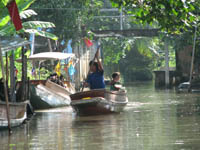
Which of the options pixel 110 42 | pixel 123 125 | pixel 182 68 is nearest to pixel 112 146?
pixel 123 125

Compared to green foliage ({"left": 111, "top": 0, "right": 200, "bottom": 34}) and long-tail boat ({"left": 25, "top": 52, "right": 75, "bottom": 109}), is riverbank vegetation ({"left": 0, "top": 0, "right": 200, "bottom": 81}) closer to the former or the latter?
green foliage ({"left": 111, "top": 0, "right": 200, "bottom": 34})

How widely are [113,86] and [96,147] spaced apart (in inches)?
365

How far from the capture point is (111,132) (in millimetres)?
14828

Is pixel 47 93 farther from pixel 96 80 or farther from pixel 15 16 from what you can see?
pixel 15 16

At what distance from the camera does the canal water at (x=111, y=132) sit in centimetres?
1248

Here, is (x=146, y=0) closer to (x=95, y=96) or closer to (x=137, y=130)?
(x=137, y=130)

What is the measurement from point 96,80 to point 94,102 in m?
0.81

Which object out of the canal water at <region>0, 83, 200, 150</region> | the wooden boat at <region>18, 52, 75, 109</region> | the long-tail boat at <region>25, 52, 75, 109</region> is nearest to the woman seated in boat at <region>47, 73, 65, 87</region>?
the long-tail boat at <region>25, 52, 75, 109</region>

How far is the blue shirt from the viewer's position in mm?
19828

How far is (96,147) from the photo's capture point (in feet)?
40.0

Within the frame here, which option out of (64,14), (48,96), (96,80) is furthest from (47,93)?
(64,14)

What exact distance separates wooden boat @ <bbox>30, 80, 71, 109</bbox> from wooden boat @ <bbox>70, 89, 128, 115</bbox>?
3.81 meters

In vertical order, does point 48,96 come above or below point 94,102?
below

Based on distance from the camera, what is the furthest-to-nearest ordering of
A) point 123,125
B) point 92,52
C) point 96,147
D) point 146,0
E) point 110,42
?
point 110,42, point 92,52, point 123,125, point 146,0, point 96,147
